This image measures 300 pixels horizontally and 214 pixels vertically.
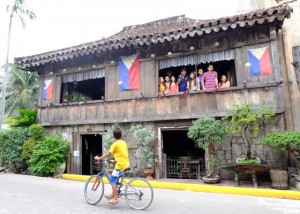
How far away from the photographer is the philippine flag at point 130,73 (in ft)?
37.6

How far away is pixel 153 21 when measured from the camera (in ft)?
53.2

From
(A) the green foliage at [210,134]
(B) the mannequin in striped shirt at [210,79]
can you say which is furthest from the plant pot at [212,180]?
(B) the mannequin in striped shirt at [210,79]

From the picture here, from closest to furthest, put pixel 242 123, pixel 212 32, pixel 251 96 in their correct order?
pixel 242 123 < pixel 251 96 < pixel 212 32

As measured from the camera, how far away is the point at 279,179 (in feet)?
25.1

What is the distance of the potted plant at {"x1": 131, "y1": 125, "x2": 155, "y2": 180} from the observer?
9953 mm

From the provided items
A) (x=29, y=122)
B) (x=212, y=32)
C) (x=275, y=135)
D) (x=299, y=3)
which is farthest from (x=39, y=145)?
(x=299, y=3)

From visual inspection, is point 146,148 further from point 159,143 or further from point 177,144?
point 177,144

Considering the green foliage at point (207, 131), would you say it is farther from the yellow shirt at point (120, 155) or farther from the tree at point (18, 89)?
the tree at point (18, 89)

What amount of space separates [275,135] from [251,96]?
1.98 meters

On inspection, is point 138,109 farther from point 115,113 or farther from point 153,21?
point 153,21

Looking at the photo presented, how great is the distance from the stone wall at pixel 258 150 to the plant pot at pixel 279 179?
87 cm

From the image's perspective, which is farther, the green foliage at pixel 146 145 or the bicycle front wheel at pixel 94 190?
the green foliage at pixel 146 145

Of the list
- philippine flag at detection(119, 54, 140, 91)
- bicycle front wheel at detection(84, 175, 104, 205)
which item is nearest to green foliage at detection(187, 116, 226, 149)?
philippine flag at detection(119, 54, 140, 91)

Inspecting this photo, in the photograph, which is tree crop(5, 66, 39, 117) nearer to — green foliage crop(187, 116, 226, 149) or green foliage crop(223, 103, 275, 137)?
green foliage crop(187, 116, 226, 149)
